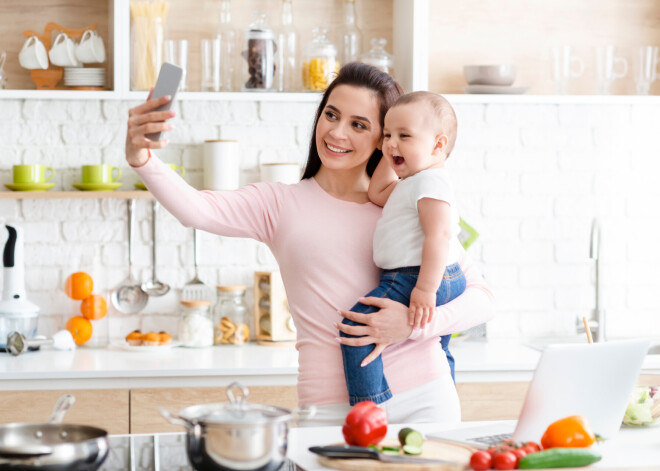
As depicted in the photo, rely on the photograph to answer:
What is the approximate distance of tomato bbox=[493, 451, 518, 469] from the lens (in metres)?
1.36

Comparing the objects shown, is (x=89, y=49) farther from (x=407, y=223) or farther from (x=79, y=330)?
(x=407, y=223)

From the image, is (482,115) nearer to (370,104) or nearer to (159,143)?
(370,104)

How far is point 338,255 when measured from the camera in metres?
1.94

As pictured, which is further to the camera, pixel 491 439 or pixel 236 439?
pixel 491 439

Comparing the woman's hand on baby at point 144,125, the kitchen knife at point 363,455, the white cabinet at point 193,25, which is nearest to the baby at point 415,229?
the kitchen knife at point 363,455

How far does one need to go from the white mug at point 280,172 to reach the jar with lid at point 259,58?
0.28m

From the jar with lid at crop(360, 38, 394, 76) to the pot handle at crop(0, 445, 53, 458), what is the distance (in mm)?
2206

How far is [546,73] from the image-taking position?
343 centimetres

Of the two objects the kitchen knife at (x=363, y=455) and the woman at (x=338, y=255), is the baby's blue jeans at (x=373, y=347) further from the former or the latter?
the kitchen knife at (x=363, y=455)

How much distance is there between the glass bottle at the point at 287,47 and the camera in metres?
3.17

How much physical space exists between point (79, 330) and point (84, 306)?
92 mm

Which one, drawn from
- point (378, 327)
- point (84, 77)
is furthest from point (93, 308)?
point (378, 327)

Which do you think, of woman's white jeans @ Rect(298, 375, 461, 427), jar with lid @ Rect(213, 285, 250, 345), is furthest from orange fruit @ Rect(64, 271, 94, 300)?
woman's white jeans @ Rect(298, 375, 461, 427)

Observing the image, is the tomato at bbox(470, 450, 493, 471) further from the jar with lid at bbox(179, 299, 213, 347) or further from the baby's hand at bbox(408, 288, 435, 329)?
the jar with lid at bbox(179, 299, 213, 347)
